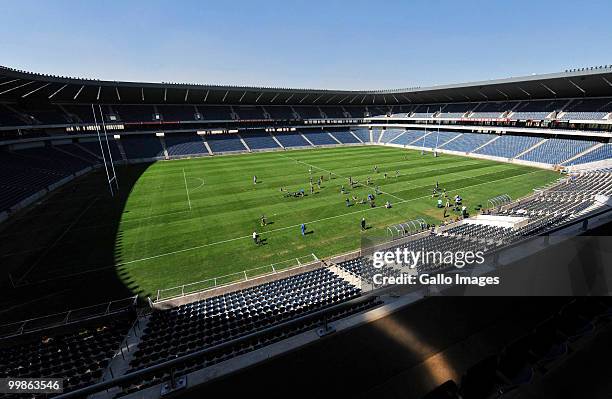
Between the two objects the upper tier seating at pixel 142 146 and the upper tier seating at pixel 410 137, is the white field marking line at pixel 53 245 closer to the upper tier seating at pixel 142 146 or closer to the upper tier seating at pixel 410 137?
the upper tier seating at pixel 142 146

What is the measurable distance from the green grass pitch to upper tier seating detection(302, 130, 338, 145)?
1136 inches

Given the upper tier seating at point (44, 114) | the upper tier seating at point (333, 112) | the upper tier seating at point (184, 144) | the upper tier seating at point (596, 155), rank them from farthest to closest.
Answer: the upper tier seating at point (333, 112), the upper tier seating at point (184, 144), the upper tier seating at point (44, 114), the upper tier seating at point (596, 155)

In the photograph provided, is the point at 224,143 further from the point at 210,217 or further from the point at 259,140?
the point at 210,217

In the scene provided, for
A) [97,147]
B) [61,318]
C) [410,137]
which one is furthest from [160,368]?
[410,137]

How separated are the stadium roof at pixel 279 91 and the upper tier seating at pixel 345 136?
9.21 metres

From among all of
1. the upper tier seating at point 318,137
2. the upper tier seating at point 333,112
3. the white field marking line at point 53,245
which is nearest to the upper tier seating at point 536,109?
the upper tier seating at point 318,137

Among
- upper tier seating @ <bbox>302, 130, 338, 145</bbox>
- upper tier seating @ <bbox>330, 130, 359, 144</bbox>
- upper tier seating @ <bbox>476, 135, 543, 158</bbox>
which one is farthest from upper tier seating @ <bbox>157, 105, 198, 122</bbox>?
upper tier seating @ <bbox>476, 135, 543, 158</bbox>

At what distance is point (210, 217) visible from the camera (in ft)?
88.1

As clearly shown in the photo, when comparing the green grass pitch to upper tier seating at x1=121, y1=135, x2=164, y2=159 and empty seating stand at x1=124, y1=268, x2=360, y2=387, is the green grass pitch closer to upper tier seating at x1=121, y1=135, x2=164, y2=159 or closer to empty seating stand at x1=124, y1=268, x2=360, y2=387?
empty seating stand at x1=124, y1=268, x2=360, y2=387

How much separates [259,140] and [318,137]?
1498cm

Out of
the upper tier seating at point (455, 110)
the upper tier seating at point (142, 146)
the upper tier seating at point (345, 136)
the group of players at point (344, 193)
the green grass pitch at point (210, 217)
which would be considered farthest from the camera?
the upper tier seating at point (345, 136)

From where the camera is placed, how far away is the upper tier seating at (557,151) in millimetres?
43625

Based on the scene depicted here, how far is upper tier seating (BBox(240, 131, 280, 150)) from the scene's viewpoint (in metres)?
68.0

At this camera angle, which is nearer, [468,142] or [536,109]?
[536,109]
